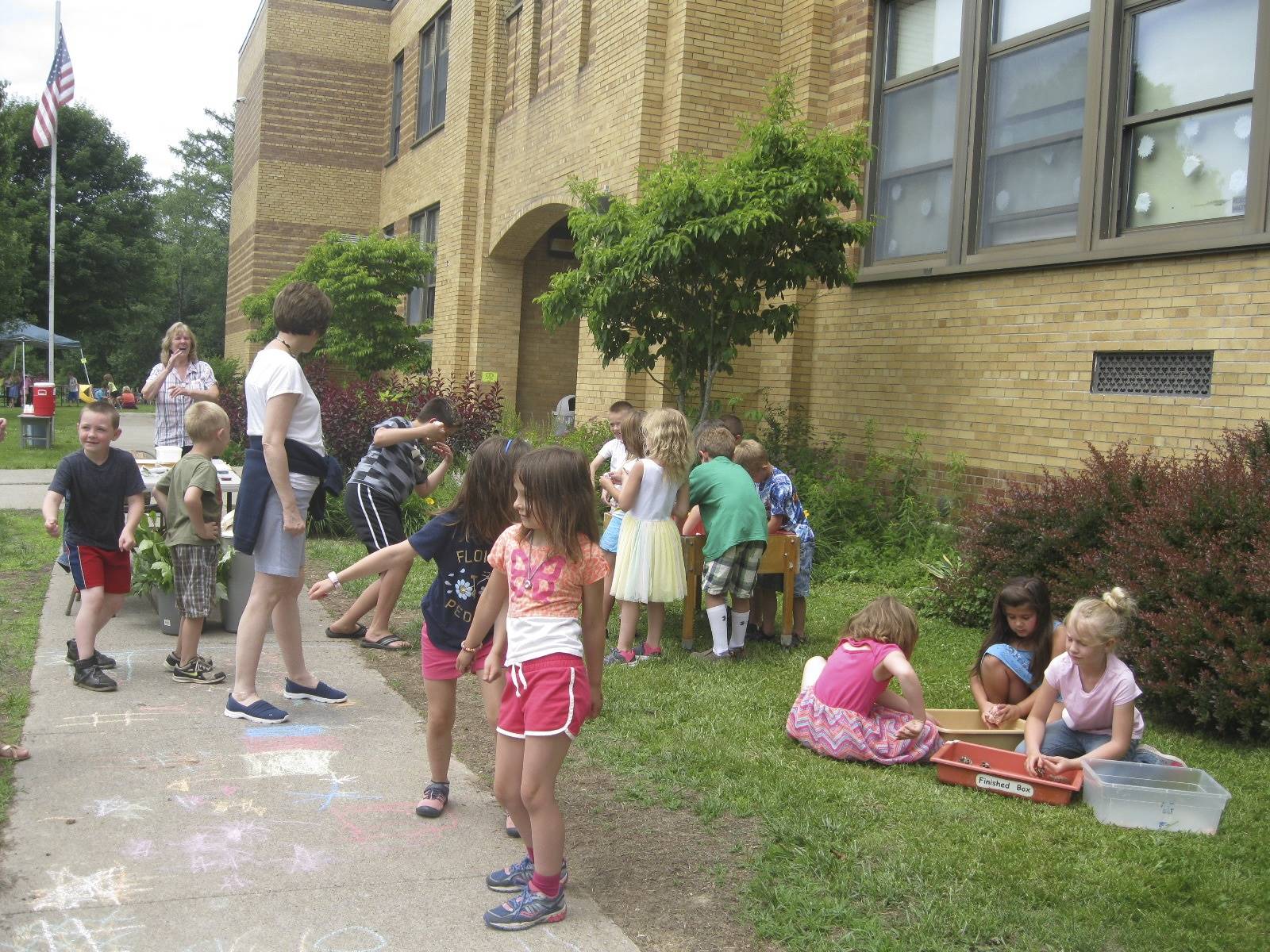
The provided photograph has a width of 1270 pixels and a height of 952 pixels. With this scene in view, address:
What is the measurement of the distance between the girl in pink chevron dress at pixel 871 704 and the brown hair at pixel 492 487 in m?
1.96

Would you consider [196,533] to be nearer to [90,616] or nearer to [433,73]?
[90,616]

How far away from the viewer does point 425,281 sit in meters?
23.0

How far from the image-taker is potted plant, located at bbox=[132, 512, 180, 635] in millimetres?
7492

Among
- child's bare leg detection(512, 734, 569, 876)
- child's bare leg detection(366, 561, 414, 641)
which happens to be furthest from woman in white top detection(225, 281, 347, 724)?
child's bare leg detection(512, 734, 569, 876)

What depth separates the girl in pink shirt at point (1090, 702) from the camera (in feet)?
15.8

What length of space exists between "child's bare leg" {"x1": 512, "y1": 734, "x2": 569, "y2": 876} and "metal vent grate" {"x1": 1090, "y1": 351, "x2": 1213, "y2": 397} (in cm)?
621

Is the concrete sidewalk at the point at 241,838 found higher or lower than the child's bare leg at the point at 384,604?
lower

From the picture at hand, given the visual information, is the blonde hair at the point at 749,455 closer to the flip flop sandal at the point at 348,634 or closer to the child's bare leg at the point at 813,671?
the child's bare leg at the point at 813,671

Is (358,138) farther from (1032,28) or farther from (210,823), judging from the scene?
(210,823)

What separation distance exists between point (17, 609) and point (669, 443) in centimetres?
469

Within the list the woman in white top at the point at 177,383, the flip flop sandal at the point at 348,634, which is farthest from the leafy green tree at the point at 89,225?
the flip flop sandal at the point at 348,634

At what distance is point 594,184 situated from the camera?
1130cm

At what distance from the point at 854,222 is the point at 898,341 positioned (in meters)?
1.41

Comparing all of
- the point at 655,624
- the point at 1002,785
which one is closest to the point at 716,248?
the point at 655,624
